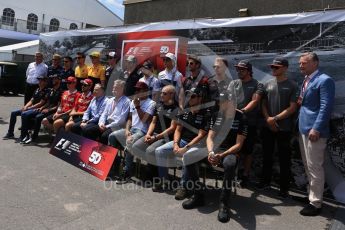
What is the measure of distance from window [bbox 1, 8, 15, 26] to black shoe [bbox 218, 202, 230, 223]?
46244 mm

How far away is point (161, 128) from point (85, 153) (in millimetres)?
1351

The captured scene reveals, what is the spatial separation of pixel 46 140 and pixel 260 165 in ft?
15.3

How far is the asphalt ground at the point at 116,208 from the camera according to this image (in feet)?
12.9

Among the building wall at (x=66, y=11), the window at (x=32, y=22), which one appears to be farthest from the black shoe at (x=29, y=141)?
the building wall at (x=66, y=11)

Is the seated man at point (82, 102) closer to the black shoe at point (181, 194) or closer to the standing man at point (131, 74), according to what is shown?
the standing man at point (131, 74)

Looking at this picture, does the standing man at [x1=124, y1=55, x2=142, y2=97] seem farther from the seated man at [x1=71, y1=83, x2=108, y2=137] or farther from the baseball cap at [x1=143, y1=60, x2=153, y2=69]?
the seated man at [x1=71, y1=83, x2=108, y2=137]

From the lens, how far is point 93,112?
21.5 feet

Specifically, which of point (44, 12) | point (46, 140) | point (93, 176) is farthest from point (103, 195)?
point (44, 12)

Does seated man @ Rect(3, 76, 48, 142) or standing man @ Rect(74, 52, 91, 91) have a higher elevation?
standing man @ Rect(74, 52, 91, 91)

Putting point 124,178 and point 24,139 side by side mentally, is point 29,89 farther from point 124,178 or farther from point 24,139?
point 124,178

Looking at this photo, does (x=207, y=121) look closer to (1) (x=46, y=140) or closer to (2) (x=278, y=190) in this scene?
(2) (x=278, y=190)

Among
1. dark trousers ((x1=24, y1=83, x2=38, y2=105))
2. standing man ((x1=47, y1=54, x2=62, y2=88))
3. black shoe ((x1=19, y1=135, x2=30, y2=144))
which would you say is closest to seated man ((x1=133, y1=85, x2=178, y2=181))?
black shoe ((x1=19, y1=135, x2=30, y2=144))

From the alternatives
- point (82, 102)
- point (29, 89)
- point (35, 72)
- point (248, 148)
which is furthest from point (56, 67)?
point (248, 148)

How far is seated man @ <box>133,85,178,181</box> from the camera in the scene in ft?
17.1
